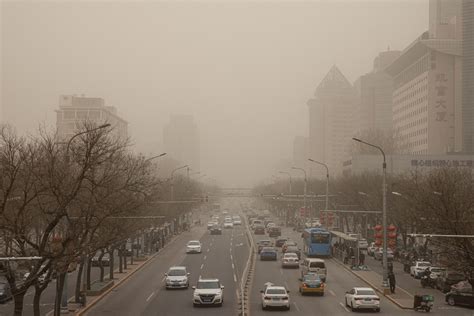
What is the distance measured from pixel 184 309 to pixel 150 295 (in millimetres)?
7141

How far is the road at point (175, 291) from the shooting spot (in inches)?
1578

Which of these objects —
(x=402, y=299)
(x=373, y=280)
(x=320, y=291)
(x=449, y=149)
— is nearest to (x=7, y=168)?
(x=320, y=291)

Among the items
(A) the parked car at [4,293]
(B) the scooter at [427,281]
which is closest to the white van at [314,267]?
(B) the scooter at [427,281]

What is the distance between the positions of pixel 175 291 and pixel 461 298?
18148 millimetres

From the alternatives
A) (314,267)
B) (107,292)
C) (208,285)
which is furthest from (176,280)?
(314,267)

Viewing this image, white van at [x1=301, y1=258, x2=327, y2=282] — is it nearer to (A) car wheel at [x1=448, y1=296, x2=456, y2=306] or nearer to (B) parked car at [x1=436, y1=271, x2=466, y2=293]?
(B) parked car at [x1=436, y1=271, x2=466, y2=293]

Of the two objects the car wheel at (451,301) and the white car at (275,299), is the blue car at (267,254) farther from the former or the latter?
the white car at (275,299)

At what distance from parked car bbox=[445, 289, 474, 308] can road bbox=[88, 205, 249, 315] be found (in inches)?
492

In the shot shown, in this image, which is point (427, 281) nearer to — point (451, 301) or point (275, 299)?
point (451, 301)

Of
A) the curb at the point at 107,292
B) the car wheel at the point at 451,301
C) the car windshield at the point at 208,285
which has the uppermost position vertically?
the car windshield at the point at 208,285

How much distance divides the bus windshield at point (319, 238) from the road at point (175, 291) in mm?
7532

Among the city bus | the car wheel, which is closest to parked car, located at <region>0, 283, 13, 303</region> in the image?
the car wheel

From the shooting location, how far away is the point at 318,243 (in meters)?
74.2

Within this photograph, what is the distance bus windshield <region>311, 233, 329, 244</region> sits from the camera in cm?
7381
